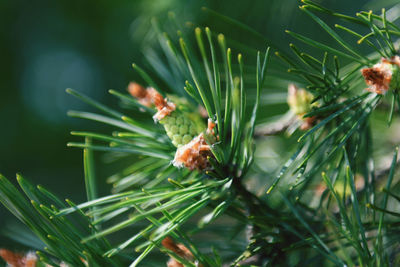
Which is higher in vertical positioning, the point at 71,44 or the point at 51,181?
the point at 71,44

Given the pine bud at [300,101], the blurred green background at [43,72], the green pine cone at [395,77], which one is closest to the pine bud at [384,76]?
the green pine cone at [395,77]

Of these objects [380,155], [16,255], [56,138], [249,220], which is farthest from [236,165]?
[56,138]

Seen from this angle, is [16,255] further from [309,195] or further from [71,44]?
[71,44]

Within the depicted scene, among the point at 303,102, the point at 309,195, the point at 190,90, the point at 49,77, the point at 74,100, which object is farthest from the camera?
the point at 49,77

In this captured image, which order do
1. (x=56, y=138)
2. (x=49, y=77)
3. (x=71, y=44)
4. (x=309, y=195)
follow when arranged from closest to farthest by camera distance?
(x=309, y=195) → (x=56, y=138) → (x=71, y=44) → (x=49, y=77)

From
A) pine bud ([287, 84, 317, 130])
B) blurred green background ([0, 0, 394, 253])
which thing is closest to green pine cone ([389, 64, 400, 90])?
pine bud ([287, 84, 317, 130])

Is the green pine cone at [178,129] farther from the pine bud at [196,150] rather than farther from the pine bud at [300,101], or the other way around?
the pine bud at [300,101]

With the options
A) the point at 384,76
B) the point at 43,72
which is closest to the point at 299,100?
the point at 384,76
